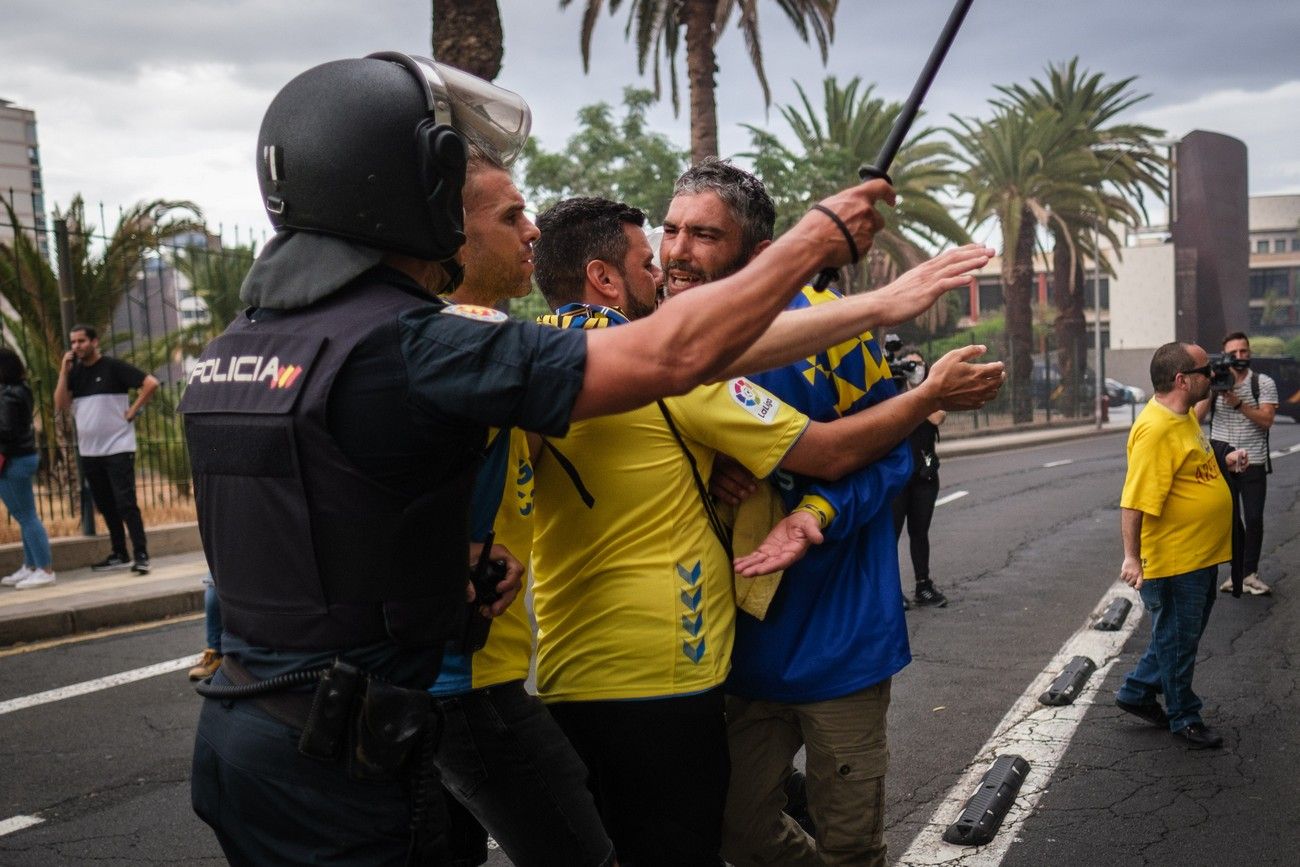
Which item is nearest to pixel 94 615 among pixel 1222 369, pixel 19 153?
pixel 1222 369

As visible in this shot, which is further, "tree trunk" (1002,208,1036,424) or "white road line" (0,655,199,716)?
"tree trunk" (1002,208,1036,424)

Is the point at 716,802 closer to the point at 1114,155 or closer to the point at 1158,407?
the point at 1158,407

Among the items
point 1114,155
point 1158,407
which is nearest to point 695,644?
point 1158,407

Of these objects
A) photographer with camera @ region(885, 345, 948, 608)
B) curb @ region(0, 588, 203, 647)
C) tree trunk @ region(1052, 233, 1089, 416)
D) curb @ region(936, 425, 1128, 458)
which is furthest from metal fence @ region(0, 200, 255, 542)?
tree trunk @ region(1052, 233, 1089, 416)

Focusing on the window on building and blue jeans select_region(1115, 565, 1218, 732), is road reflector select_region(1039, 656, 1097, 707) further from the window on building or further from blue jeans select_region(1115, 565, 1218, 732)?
the window on building

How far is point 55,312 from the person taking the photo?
12.7 meters

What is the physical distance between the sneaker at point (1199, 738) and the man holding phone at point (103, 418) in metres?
8.13

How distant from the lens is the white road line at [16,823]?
455cm

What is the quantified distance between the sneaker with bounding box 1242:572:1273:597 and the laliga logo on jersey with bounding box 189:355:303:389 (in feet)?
27.3

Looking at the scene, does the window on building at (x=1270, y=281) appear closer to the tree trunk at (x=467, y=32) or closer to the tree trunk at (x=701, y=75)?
the tree trunk at (x=701, y=75)

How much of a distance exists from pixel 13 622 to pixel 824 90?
27.1 meters

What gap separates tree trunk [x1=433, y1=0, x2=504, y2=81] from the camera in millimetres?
12500

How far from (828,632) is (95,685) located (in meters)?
5.36

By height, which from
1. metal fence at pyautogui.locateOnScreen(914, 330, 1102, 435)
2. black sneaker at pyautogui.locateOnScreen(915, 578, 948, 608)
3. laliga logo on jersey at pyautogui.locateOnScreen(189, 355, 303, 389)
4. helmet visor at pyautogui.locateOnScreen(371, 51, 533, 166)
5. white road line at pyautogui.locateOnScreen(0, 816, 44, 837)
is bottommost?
metal fence at pyautogui.locateOnScreen(914, 330, 1102, 435)
